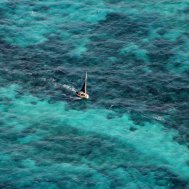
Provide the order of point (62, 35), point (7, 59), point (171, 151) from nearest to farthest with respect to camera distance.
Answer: point (171, 151), point (7, 59), point (62, 35)

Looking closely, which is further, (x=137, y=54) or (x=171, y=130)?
(x=137, y=54)

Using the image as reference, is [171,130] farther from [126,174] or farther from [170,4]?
[170,4]

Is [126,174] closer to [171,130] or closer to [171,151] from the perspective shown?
[171,151]

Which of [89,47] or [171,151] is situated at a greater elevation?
[89,47]

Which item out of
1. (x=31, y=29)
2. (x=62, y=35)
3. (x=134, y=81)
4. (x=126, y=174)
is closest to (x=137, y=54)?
(x=134, y=81)

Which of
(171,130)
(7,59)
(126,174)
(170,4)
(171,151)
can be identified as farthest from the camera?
(170,4)

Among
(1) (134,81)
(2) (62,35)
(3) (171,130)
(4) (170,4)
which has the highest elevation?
(4) (170,4)
